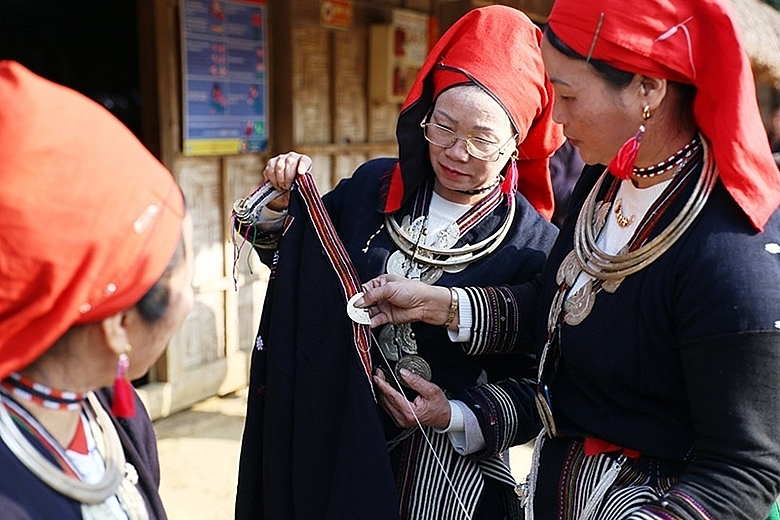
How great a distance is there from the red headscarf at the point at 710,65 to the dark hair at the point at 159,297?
89cm

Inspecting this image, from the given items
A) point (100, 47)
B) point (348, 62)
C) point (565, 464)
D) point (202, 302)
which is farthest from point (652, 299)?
point (100, 47)

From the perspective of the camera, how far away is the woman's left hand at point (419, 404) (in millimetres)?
2072

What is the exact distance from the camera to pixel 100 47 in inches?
208

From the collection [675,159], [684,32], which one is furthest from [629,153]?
[684,32]

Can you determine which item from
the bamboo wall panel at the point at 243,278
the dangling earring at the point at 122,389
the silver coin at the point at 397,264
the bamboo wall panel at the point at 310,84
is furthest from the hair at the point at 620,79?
the bamboo wall panel at the point at 310,84

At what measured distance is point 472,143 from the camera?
2131mm

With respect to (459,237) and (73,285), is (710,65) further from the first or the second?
(73,285)

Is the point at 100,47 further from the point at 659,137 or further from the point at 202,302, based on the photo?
the point at 659,137

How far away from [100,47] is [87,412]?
14.4 feet

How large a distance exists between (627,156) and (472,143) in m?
0.60

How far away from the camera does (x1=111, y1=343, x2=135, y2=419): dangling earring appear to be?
1252 millimetres

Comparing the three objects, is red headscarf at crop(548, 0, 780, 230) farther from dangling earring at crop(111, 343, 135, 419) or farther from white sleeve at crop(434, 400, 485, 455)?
dangling earring at crop(111, 343, 135, 419)

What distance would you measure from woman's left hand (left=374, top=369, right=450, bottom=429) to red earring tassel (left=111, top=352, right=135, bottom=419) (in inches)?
35.5

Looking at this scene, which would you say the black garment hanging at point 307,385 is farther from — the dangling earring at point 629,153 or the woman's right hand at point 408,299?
the dangling earring at point 629,153
